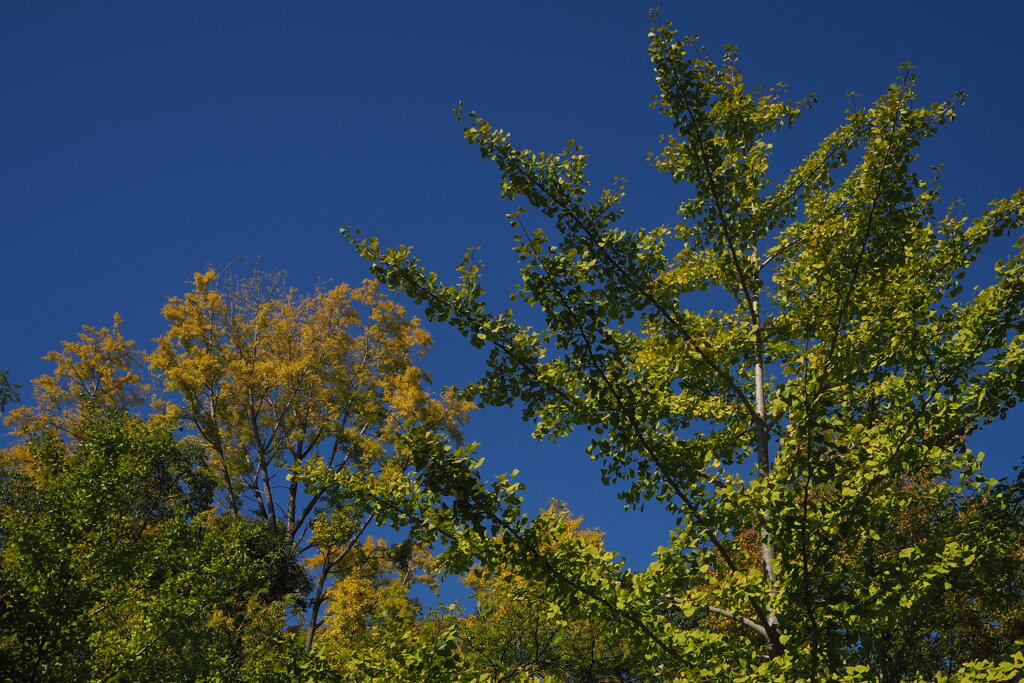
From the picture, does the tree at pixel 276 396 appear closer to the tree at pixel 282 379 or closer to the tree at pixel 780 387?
the tree at pixel 282 379

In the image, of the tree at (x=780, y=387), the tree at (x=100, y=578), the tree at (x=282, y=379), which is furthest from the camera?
the tree at (x=282, y=379)

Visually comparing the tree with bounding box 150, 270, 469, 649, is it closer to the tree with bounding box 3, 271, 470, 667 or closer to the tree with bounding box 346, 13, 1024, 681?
the tree with bounding box 3, 271, 470, 667

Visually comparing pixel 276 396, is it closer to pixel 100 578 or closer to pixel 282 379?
pixel 282 379

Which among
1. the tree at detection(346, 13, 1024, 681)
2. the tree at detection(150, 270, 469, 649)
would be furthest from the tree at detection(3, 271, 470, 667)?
the tree at detection(346, 13, 1024, 681)

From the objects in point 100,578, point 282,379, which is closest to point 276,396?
→ point 282,379

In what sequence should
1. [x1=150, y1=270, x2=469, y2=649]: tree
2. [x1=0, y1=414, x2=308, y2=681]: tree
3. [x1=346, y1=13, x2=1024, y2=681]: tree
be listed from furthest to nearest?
[x1=150, y1=270, x2=469, y2=649]: tree
[x1=0, y1=414, x2=308, y2=681]: tree
[x1=346, y1=13, x2=1024, y2=681]: tree

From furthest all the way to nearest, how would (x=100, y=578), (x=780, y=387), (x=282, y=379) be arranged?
(x=282, y=379), (x=100, y=578), (x=780, y=387)

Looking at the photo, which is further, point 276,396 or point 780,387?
point 276,396

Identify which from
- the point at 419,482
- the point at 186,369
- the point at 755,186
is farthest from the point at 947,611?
the point at 186,369

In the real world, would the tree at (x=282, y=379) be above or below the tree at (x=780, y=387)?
above

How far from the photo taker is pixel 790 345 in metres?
6.00

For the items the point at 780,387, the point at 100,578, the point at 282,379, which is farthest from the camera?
the point at 282,379

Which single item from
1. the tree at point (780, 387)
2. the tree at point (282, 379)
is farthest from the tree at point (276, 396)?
the tree at point (780, 387)

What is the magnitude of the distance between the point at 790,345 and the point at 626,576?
2.47 metres
